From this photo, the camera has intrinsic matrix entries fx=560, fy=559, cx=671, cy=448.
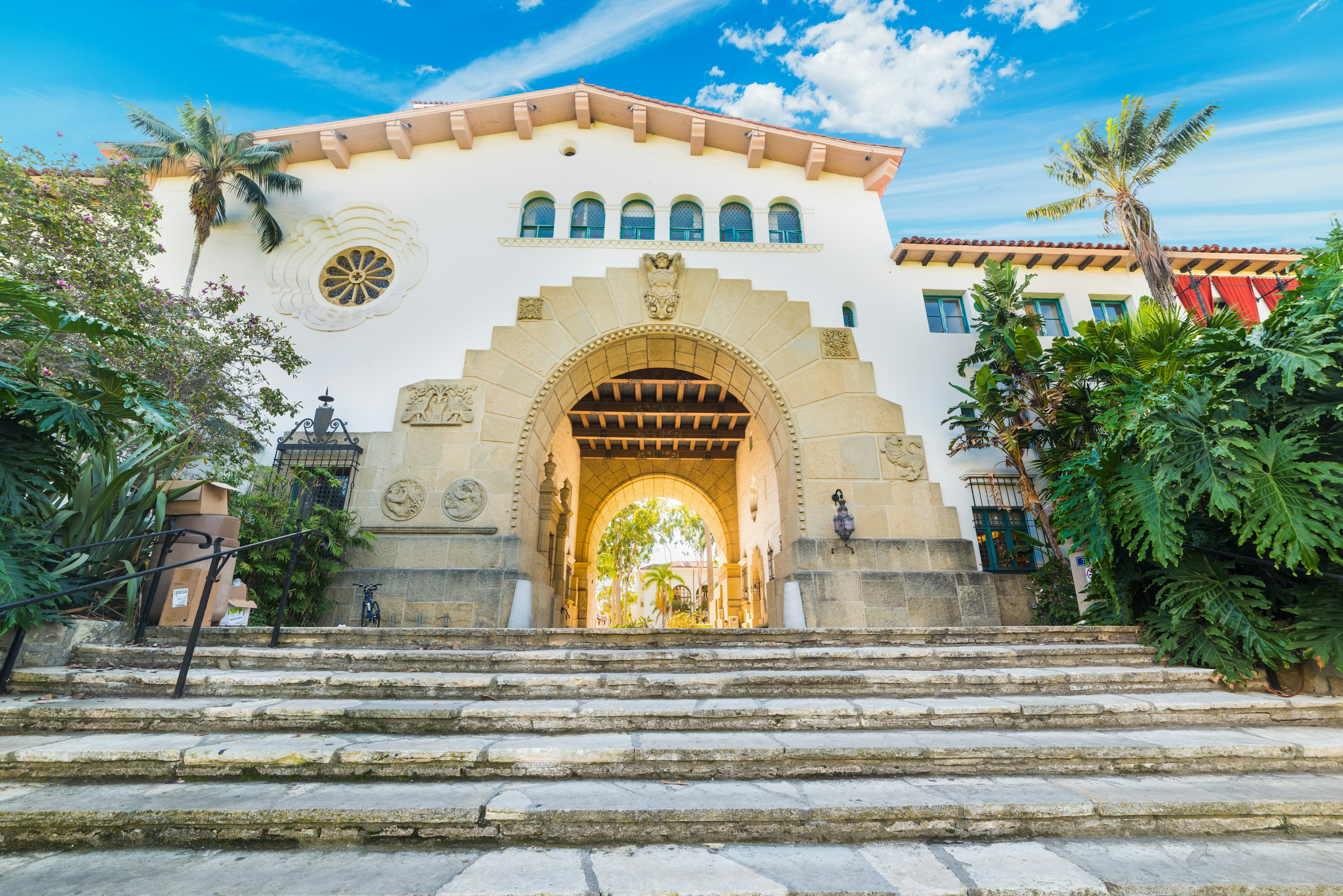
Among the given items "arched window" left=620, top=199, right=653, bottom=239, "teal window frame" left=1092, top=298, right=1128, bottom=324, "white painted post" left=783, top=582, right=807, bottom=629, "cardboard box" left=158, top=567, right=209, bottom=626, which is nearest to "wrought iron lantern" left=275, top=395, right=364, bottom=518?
"cardboard box" left=158, top=567, right=209, bottom=626

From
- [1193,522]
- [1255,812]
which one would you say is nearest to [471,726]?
[1255,812]

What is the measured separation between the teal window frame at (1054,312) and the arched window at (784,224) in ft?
13.9

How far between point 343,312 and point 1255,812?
11.1 meters

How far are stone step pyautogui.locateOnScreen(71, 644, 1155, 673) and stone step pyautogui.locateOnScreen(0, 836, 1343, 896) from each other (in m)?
1.90

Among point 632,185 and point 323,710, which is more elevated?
point 632,185

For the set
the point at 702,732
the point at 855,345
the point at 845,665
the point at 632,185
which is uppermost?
the point at 632,185

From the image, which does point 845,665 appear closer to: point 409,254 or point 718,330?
point 718,330

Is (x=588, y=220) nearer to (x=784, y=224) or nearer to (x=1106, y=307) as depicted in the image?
(x=784, y=224)

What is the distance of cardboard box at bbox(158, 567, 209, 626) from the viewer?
4859mm

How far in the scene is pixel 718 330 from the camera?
9375mm

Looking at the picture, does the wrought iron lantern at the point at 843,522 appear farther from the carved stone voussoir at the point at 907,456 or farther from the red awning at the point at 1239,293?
the red awning at the point at 1239,293

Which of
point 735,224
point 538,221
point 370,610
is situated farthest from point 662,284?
point 370,610

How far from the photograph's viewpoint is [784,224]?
413 inches

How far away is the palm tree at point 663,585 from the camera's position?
1230 inches
